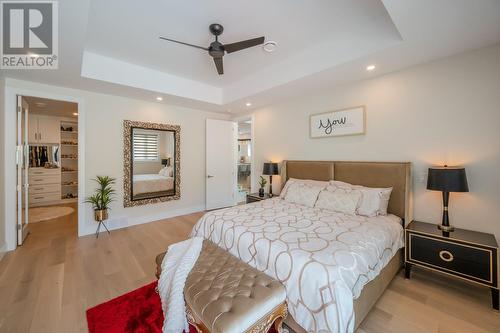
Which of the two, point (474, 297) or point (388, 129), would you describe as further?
point (388, 129)

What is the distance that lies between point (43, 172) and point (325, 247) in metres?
7.36

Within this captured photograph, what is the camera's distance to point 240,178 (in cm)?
859

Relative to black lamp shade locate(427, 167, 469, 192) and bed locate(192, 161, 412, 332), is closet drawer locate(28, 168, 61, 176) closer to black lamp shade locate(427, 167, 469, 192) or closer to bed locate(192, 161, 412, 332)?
bed locate(192, 161, 412, 332)

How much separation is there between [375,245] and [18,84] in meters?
4.97

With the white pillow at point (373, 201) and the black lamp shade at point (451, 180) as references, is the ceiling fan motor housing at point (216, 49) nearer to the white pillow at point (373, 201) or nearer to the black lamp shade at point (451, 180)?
the white pillow at point (373, 201)

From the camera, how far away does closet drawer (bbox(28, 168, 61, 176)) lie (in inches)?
217

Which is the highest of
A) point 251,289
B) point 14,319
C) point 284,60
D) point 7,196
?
point 284,60

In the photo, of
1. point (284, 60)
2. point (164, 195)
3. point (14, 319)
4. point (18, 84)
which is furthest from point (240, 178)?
point (14, 319)

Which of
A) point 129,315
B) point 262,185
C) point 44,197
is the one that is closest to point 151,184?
point 262,185

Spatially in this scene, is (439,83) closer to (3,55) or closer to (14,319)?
(14,319)

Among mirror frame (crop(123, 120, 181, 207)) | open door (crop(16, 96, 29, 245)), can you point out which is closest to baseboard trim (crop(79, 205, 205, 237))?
mirror frame (crop(123, 120, 181, 207))

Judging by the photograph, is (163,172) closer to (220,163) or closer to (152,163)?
(152,163)

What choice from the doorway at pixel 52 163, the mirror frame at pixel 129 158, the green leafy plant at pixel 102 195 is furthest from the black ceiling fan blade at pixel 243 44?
the doorway at pixel 52 163

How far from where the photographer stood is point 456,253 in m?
1.98
